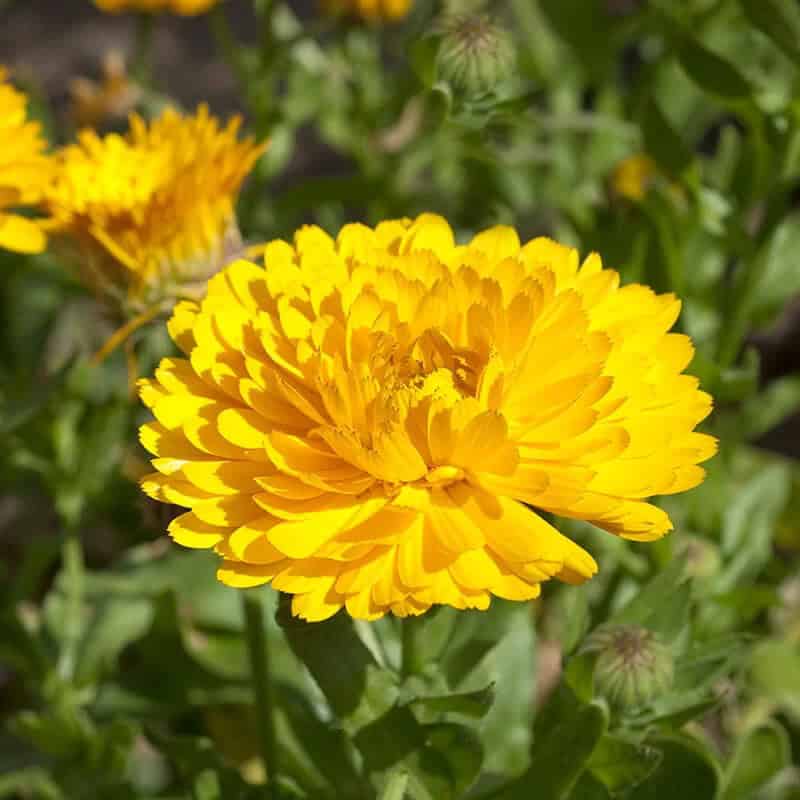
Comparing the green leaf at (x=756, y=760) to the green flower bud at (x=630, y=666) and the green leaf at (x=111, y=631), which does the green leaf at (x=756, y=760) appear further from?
the green leaf at (x=111, y=631)

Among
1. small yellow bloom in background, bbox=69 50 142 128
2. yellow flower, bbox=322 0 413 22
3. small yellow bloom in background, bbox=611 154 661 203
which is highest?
yellow flower, bbox=322 0 413 22

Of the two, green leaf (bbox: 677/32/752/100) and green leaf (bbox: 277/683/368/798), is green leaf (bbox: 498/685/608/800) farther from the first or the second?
green leaf (bbox: 677/32/752/100)

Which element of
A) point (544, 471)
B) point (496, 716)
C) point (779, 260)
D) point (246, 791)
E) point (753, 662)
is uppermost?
point (779, 260)

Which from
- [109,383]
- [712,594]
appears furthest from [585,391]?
[109,383]

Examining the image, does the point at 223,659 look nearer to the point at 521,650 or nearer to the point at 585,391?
the point at 521,650

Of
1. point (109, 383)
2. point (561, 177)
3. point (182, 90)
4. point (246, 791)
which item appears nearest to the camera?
point (246, 791)

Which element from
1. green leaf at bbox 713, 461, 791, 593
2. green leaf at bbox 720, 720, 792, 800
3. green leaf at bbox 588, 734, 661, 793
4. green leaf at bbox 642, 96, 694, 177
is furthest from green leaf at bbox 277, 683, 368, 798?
green leaf at bbox 642, 96, 694, 177
